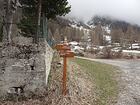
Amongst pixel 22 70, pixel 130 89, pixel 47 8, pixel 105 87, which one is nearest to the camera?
pixel 22 70

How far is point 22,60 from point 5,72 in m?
0.76

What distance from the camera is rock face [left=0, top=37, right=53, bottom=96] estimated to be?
12.3 meters

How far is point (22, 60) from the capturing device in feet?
40.8

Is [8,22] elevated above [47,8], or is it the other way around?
[47,8]

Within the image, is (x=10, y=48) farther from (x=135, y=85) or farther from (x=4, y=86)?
(x=135, y=85)

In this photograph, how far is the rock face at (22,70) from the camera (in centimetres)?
1229

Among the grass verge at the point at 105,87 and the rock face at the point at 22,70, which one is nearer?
the rock face at the point at 22,70

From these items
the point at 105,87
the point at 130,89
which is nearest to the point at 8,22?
the point at 105,87

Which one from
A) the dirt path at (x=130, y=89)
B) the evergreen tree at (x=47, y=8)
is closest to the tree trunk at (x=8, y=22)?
the evergreen tree at (x=47, y=8)

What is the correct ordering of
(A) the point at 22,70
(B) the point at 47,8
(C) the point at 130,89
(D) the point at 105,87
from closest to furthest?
(A) the point at 22,70 → (D) the point at 105,87 → (C) the point at 130,89 → (B) the point at 47,8

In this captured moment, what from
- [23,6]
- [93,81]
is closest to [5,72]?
[93,81]

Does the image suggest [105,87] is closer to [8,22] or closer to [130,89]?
[130,89]

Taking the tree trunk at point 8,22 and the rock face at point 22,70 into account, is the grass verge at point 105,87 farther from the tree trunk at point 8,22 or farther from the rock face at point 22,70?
the tree trunk at point 8,22

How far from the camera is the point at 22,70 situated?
40.5 feet
